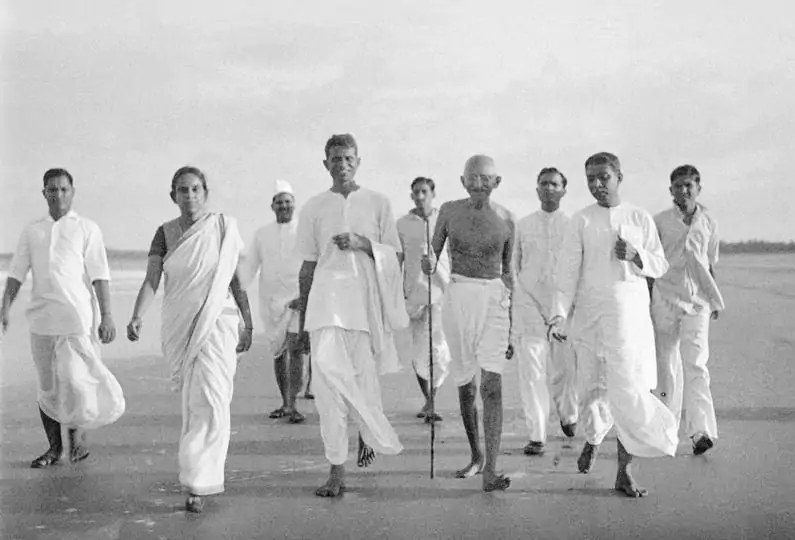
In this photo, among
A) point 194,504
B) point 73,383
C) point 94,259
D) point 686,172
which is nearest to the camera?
point 194,504

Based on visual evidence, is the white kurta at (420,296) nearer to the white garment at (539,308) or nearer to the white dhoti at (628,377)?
the white garment at (539,308)

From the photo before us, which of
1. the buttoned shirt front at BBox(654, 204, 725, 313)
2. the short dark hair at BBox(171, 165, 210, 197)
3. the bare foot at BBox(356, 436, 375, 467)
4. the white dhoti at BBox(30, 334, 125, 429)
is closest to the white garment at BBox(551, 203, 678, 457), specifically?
the buttoned shirt front at BBox(654, 204, 725, 313)

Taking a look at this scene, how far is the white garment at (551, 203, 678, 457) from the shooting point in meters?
4.71

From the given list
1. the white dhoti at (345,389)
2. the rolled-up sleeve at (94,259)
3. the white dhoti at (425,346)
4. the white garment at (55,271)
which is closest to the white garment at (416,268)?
the white dhoti at (425,346)

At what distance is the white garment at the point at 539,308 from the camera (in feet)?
20.2

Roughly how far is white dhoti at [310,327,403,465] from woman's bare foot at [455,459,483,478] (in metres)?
0.41

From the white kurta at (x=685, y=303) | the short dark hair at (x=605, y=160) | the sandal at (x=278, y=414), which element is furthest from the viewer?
the sandal at (x=278, y=414)

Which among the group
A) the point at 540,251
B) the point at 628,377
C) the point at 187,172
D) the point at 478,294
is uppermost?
the point at 187,172

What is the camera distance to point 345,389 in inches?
195

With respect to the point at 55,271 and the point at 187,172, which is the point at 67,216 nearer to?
the point at 55,271

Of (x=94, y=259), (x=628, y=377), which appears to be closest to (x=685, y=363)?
(x=628, y=377)

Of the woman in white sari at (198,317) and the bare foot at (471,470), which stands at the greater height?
the woman in white sari at (198,317)

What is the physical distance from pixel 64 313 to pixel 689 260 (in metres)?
4.46

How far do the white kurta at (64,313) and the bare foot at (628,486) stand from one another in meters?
3.48
